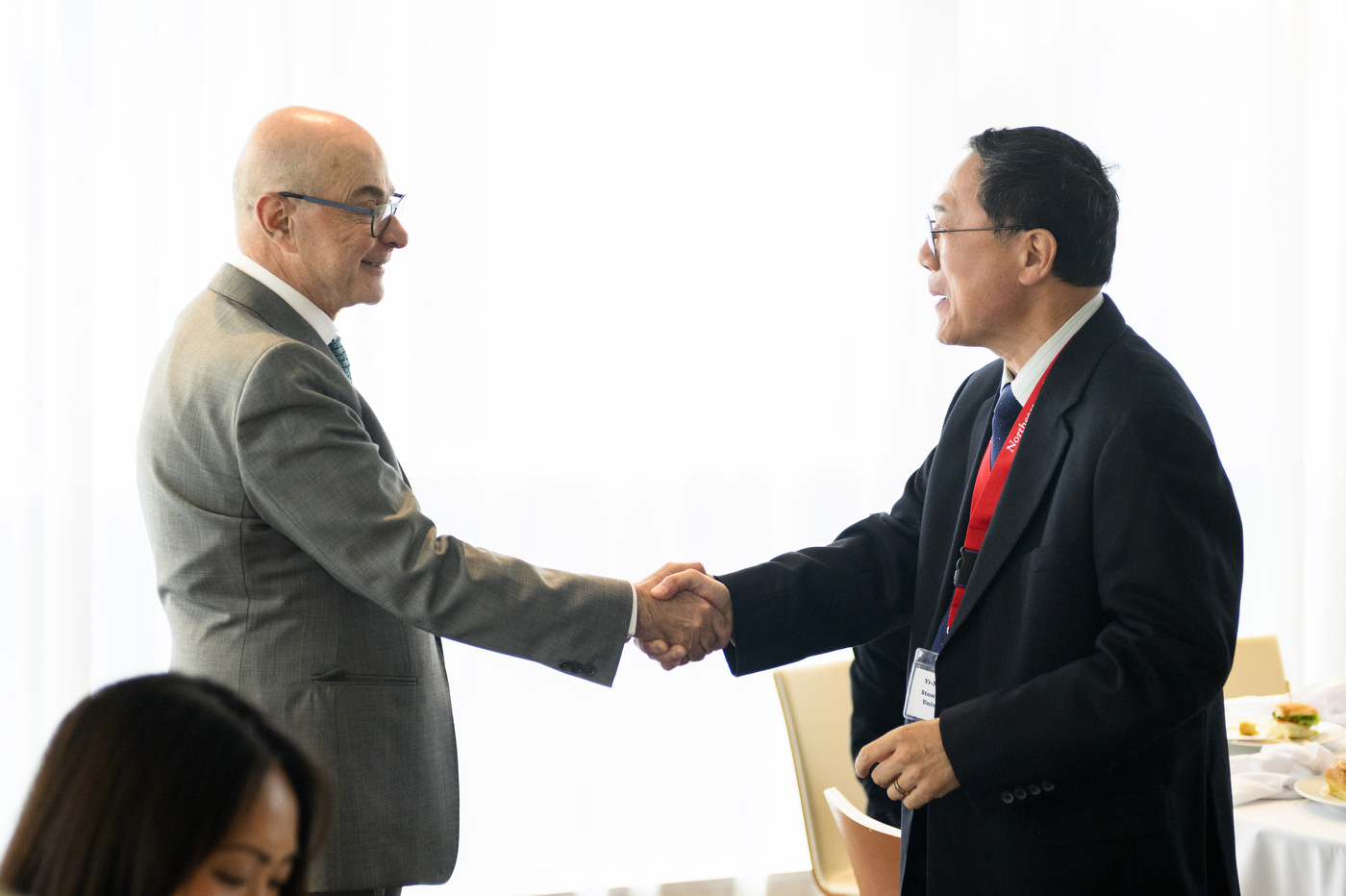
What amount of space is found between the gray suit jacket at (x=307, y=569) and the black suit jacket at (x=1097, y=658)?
0.86m

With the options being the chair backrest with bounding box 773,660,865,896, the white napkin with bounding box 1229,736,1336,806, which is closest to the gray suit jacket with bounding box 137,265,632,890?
the chair backrest with bounding box 773,660,865,896

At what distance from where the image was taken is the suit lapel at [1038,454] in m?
1.69

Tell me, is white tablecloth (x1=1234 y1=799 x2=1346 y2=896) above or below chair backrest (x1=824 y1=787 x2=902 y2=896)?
above

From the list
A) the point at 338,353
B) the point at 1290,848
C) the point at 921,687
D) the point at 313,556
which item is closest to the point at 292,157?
the point at 338,353

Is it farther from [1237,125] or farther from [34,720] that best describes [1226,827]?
[1237,125]

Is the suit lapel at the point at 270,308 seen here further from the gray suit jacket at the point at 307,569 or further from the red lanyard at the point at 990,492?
the red lanyard at the point at 990,492

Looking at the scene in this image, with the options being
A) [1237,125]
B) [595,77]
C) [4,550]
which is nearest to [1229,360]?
[1237,125]

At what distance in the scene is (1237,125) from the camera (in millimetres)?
4676

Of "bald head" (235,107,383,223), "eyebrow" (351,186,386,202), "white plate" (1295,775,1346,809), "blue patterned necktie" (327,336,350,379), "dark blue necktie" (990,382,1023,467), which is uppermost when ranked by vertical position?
"bald head" (235,107,383,223)

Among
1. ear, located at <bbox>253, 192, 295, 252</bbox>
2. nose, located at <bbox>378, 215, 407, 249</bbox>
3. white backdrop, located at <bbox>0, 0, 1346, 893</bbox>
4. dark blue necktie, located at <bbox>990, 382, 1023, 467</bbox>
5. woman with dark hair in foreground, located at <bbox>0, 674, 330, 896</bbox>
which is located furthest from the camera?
white backdrop, located at <bbox>0, 0, 1346, 893</bbox>

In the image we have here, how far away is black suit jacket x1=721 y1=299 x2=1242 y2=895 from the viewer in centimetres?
154

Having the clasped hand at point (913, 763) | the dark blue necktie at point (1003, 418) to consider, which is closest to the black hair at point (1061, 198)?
the dark blue necktie at point (1003, 418)

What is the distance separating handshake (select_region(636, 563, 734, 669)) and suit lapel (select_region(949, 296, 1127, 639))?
70 centimetres

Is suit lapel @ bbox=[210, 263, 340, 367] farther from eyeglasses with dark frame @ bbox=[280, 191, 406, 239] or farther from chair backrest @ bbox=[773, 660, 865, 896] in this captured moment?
chair backrest @ bbox=[773, 660, 865, 896]
